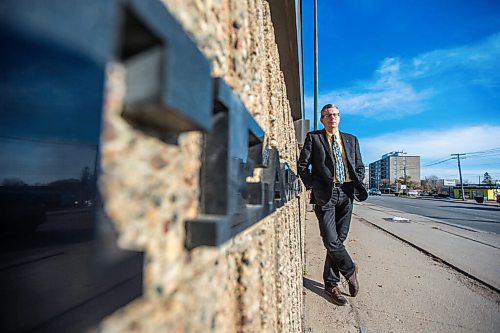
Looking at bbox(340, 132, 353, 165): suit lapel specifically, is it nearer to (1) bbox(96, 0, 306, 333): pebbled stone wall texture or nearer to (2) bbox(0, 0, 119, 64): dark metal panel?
(1) bbox(96, 0, 306, 333): pebbled stone wall texture

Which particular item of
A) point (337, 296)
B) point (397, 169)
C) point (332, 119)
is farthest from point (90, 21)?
point (397, 169)

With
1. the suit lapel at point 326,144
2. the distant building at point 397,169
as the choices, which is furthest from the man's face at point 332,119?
the distant building at point 397,169

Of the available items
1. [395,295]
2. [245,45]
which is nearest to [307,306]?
[395,295]

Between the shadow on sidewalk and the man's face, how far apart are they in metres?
2.00

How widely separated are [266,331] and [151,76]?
0.89 m

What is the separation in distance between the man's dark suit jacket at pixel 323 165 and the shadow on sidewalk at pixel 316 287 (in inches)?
45.2

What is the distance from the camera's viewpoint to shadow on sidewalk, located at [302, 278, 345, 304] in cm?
337

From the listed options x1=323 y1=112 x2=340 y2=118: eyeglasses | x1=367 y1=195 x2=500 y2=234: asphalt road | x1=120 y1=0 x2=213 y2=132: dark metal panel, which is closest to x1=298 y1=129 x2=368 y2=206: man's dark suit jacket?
x1=323 y1=112 x2=340 y2=118: eyeglasses

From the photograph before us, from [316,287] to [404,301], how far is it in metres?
1.02

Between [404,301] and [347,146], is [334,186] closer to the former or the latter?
[347,146]

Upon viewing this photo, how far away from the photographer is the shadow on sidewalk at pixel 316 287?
337 cm

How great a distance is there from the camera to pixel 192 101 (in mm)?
363

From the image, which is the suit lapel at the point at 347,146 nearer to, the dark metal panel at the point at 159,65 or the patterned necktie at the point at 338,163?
the patterned necktie at the point at 338,163

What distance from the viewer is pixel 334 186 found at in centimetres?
321
